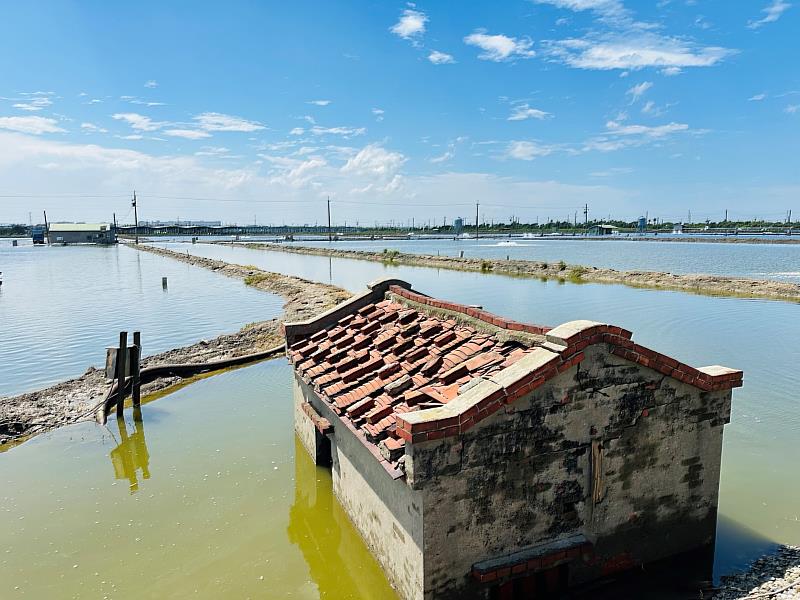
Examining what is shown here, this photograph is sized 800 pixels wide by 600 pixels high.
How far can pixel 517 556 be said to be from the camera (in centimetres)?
632

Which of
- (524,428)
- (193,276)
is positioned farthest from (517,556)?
(193,276)

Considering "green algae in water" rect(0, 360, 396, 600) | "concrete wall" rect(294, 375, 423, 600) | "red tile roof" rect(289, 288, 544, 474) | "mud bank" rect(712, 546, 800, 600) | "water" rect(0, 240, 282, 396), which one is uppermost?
"red tile roof" rect(289, 288, 544, 474)

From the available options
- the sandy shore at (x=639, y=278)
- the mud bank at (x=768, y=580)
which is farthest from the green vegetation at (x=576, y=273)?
the mud bank at (x=768, y=580)

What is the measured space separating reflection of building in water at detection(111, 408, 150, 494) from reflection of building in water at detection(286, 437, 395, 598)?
3166 millimetres

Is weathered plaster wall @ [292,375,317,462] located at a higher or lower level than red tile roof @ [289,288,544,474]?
lower

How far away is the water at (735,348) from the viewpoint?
8.78m

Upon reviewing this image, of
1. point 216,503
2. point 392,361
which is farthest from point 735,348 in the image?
point 216,503

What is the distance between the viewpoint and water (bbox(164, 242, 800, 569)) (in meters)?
8.78

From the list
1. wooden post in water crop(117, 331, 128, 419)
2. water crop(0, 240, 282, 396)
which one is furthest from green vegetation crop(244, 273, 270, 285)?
wooden post in water crop(117, 331, 128, 419)

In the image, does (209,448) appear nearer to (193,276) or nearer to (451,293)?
(451,293)

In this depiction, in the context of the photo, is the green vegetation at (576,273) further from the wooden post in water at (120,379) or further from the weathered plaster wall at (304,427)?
the wooden post in water at (120,379)

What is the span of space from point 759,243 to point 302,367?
462 feet

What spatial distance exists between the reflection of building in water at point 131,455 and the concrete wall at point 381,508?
14.1ft

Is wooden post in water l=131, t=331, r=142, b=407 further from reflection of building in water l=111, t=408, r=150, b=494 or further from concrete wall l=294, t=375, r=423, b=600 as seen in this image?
concrete wall l=294, t=375, r=423, b=600
